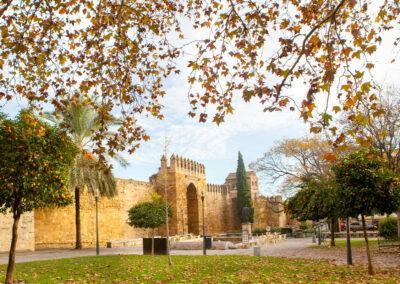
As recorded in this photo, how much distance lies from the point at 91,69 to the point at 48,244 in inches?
820

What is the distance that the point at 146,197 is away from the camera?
3491 cm

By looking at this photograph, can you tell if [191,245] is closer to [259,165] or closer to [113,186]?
[113,186]

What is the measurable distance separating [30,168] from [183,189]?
94.6ft

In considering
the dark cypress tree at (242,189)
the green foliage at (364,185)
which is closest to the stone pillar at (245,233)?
the dark cypress tree at (242,189)

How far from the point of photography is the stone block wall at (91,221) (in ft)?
83.3

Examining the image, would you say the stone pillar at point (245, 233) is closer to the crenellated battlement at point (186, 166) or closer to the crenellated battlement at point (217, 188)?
the crenellated battlement at point (186, 166)

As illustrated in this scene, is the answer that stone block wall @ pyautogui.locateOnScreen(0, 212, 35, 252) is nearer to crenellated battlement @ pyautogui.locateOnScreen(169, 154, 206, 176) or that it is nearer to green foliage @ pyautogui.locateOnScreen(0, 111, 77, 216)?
green foliage @ pyautogui.locateOnScreen(0, 111, 77, 216)

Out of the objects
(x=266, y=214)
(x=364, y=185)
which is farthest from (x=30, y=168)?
(x=266, y=214)

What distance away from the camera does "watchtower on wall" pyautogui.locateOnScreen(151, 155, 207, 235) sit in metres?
36.9

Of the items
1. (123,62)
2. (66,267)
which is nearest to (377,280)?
(123,62)

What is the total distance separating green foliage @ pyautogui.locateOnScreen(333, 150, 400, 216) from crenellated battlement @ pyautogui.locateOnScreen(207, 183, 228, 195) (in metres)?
35.2

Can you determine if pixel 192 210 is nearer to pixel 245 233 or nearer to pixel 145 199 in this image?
pixel 145 199

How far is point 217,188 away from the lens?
48.4 meters

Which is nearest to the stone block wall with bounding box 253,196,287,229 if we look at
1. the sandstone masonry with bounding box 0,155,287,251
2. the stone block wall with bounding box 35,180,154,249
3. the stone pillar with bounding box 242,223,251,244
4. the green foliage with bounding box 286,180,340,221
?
the sandstone masonry with bounding box 0,155,287,251
